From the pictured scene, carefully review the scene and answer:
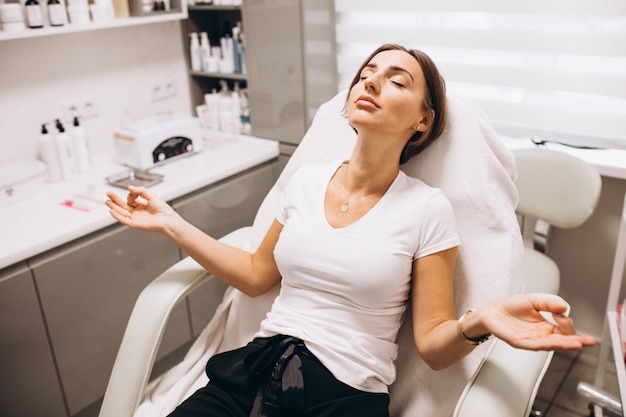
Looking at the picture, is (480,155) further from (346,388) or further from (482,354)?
(346,388)

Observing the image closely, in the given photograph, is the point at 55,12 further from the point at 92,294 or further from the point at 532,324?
the point at 532,324

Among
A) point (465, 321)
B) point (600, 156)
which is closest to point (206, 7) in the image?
point (600, 156)

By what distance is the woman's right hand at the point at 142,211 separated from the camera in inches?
53.5

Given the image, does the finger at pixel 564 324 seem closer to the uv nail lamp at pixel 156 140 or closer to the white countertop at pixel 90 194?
the white countertop at pixel 90 194

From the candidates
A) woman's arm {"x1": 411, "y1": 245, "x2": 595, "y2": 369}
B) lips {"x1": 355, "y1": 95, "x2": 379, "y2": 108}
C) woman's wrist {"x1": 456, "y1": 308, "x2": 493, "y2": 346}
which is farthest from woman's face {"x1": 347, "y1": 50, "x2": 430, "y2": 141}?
woman's wrist {"x1": 456, "y1": 308, "x2": 493, "y2": 346}

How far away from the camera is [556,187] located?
6.03 ft

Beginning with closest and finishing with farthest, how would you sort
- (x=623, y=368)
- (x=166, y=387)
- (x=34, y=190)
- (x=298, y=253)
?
(x=298, y=253), (x=166, y=387), (x=623, y=368), (x=34, y=190)

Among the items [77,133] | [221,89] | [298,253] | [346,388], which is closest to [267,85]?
[221,89]

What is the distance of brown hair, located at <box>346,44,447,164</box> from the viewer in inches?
50.8

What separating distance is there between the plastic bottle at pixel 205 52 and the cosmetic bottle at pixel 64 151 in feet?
2.54

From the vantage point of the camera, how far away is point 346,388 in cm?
118

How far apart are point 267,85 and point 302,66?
0.68 feet

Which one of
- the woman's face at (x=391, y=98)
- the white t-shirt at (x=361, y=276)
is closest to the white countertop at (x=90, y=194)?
the white t-shirt at (x=361, y=276)

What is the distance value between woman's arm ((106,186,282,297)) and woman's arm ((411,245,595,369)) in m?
0.41
